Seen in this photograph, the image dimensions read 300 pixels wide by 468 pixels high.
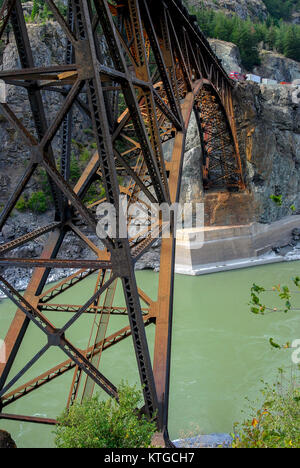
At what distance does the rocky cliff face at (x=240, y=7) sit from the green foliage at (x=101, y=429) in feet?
221

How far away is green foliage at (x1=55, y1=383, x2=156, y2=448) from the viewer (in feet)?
12.1

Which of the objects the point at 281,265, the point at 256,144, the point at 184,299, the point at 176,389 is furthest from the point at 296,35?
the point at 176,389

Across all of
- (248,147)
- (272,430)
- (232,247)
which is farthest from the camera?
(248,147)

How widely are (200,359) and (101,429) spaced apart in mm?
8349

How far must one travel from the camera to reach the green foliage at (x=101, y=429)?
146 inches

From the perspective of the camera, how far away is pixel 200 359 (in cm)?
1166

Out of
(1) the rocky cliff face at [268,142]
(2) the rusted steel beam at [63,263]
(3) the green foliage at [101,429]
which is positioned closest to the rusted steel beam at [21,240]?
(2) the rusted steel beam at [63,263]

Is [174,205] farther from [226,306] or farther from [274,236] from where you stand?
[274,236]

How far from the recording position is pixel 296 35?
54875 mm

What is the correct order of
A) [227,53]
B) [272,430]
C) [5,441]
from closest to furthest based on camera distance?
[272,430]
[5,441]
[227,53]

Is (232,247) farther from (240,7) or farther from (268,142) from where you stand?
(240,7)

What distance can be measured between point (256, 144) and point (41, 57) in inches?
665

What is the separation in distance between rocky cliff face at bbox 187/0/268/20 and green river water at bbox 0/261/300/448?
5855 cm

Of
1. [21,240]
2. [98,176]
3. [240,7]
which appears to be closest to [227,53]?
[240,7]
